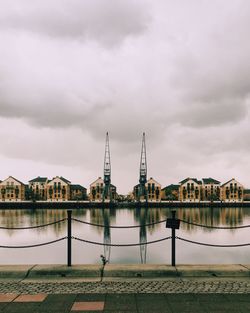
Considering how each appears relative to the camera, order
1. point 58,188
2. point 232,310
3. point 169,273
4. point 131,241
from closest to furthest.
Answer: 1. point 232,310
2. point 169,273
3. point 131,241
4. point 58,188

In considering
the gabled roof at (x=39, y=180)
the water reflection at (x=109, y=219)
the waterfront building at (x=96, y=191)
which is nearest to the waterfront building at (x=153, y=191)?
the waterfront building at (x=96, y=191)

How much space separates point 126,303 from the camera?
5.93 metres

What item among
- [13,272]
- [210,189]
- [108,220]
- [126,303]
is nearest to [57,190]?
[210,189]

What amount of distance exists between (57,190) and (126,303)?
145 metres

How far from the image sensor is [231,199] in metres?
150

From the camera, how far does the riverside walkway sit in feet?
18.9

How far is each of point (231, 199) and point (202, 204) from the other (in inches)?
899

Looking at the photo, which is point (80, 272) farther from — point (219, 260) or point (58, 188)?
point (58, 188)

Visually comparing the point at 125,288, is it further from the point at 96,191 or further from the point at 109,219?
the point at 96,191

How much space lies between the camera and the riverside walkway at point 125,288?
5766 mm

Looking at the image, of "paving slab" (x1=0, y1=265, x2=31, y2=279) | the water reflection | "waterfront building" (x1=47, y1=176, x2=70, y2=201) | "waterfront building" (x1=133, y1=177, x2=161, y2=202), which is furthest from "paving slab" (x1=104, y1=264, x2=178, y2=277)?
"waterfront building" (x1=47, y1=176, x2=70, y2=201)

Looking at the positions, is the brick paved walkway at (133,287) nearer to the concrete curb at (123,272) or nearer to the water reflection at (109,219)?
the concrete curb at (123,272)

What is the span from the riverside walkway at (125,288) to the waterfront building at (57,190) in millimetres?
141208

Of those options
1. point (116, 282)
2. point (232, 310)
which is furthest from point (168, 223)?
point (232, 310)
